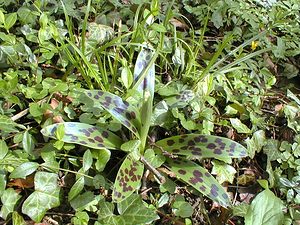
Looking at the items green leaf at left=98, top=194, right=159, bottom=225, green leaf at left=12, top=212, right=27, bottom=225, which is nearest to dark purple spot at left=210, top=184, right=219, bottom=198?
green leaf at left=98, top=194, right=159, bottom=225

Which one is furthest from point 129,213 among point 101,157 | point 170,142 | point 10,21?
point 10,21

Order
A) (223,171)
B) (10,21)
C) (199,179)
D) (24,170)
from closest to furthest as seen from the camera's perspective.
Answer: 1. (24,170)
2. (199,179)
3. (223,171)
4. (10,21)

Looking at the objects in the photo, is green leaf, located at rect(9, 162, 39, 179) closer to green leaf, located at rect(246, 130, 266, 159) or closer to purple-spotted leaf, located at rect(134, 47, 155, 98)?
purple-spotted leaf, located at rect(134, 47, 155, 98)

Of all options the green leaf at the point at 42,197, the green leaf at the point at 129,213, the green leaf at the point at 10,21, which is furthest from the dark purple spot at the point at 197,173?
the green leaf at the point at 10,21

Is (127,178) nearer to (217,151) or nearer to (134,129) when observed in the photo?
(134,129)

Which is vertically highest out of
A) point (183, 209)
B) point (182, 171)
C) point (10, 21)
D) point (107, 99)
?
point (10, 21)

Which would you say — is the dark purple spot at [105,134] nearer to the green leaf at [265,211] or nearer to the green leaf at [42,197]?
the green leaf at [42,197]

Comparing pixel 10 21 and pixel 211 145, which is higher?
pixel 10 21
